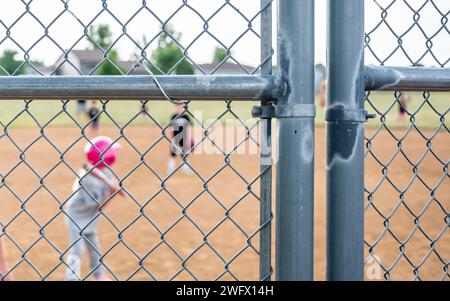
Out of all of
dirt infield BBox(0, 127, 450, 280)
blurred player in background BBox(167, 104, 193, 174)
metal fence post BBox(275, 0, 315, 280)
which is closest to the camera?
metal fence post BBox(275, 0, 315, 280)

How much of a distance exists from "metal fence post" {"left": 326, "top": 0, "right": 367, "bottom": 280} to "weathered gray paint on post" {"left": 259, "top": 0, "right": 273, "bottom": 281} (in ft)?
0.48

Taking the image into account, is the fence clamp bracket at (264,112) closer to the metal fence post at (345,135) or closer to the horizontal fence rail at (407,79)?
the metal fence post at (345,135)

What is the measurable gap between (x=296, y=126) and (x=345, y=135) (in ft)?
0.42

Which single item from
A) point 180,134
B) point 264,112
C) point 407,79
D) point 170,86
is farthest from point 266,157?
point 180,134

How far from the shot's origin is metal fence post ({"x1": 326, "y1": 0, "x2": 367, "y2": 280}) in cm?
136

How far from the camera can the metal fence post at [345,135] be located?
53.5 inches

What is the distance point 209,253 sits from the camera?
19.6 ft

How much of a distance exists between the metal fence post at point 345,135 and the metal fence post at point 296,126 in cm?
6

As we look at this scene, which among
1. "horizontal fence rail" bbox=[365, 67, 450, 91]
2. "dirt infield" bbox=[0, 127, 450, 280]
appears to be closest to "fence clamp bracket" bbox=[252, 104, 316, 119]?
"horizontal fence rail" bbox=[365, 67, 450, 91]
